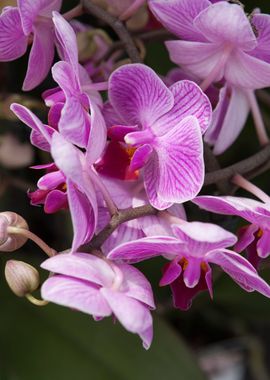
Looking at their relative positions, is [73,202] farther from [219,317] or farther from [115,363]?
[219,317]

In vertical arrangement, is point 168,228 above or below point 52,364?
above

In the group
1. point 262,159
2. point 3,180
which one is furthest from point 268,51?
point 3,180

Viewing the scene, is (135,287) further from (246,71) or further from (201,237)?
(246,71)

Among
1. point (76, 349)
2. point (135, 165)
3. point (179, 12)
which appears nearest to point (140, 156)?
point (135, 165)

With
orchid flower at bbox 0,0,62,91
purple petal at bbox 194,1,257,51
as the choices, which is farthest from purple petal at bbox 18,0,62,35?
purple petal at bbox 194,1,257,51

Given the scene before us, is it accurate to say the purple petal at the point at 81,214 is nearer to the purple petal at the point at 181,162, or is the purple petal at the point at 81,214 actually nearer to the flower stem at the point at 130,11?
the purple petal at the point at 181,162

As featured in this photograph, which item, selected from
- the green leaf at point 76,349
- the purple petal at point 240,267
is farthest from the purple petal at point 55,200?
the green leaf at point 76,349

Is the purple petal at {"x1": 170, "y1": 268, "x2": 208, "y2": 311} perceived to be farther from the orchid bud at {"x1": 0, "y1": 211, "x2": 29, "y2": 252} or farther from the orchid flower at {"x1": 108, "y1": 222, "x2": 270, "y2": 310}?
the orchid bud at {"x1": 0, "y1": 211, "x2": 29, "y2": 252}
